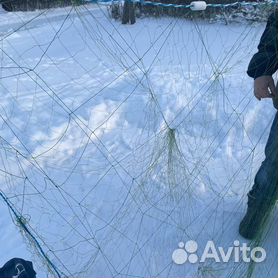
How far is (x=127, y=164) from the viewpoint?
271 cm

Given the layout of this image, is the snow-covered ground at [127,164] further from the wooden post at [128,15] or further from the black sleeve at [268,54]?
the wooden post at [128,15]

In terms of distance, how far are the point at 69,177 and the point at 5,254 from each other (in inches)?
28.8

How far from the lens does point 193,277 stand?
1.96 meters

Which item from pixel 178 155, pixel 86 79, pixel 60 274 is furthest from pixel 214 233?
pixel 86 79

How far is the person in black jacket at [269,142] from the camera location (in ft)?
6.02

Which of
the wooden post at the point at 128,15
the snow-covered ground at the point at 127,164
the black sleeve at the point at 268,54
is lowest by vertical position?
the snow-covered ground at the point at 127,164

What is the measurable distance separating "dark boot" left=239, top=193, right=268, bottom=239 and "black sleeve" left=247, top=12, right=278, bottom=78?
577 mm

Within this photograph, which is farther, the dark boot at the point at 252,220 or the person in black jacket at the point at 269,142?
the dark boot at the point at 252,220

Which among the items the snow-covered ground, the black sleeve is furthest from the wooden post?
the black sleeve

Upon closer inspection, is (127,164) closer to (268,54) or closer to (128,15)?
(268,54)

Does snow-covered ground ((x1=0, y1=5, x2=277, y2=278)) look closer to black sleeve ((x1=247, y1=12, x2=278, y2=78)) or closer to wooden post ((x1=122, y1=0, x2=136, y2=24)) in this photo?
black sleeve ((x1=247, y1=12, x2=278, y2=78))

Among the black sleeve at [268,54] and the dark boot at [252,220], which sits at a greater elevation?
the black sleeve at [268,54]

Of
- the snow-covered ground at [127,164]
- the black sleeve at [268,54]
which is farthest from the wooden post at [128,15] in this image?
the black sleeve at [268,54]

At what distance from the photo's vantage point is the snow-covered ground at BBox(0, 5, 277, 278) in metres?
2.06
